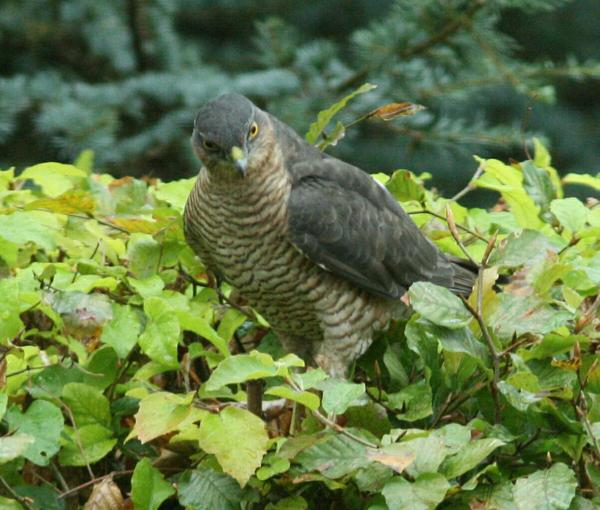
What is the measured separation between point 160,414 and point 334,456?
278 millimetres

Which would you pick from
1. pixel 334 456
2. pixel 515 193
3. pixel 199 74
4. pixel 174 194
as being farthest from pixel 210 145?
pixel 199 74

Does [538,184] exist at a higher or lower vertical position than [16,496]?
higher

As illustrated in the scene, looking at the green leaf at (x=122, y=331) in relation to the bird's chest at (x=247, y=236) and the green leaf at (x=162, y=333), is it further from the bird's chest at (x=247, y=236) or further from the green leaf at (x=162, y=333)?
the bird's chest at (x=247, y=236)

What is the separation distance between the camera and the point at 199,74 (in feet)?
19.8

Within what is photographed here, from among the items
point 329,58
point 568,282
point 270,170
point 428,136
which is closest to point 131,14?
point 329,58

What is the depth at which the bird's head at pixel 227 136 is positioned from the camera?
106 inches

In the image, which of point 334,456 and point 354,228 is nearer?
point 334,456

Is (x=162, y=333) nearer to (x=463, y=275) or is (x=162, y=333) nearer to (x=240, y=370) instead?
(x=240, y=370)

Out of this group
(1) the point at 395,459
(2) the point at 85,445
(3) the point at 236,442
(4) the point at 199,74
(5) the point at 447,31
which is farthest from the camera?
(4) the point at 199,74

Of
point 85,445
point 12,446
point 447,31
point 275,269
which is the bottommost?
point 447,31

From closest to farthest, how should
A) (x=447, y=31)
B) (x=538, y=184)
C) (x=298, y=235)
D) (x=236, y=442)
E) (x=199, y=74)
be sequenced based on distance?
1. (x=236, y=442)
2. (x=538, y=184)
3. (x=298, y=235)
4. (x=447, y=31)
5. (x=199, y=74)

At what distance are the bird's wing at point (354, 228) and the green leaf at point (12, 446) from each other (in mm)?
1057

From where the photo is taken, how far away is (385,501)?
1.90 meters

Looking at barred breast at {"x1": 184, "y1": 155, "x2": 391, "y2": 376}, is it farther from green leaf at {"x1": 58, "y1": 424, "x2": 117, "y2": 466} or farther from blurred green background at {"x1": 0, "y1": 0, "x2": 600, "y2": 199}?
blurred green background at {"x1": 0, "y1": 0, "x2": 600, "y2": 199}
